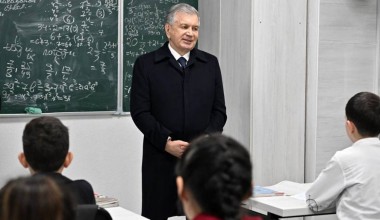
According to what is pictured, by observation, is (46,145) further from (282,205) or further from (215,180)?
(282,205)

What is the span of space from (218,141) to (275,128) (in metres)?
3.40

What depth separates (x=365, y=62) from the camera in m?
5.10

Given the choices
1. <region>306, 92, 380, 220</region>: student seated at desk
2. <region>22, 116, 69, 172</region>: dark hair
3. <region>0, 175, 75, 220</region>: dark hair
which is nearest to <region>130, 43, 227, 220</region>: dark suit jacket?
<region>306, 92, 380, 220</region>: student seated at desk

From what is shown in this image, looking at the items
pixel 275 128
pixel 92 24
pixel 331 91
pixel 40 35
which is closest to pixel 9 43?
pixel 40 35

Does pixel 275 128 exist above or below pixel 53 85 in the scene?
below

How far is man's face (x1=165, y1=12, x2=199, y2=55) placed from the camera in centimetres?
385

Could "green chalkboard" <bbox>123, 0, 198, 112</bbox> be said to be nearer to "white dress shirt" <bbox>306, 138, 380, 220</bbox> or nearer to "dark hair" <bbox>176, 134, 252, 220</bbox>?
"white dress shirt" <bbox>306, 138, 380, 220</bbox>

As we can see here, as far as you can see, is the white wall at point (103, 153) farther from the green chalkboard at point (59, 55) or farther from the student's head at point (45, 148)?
the student's head at point (45, 148)

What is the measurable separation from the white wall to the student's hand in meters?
1.25

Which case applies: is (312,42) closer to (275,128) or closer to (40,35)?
(275,128)

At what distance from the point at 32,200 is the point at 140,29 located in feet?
12.2

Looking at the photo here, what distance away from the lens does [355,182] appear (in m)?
3.13

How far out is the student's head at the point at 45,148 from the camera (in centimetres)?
239

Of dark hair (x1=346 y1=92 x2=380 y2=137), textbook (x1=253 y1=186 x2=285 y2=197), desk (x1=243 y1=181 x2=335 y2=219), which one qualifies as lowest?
desk (x1=243 y1=181 x2=335 y2=219)
